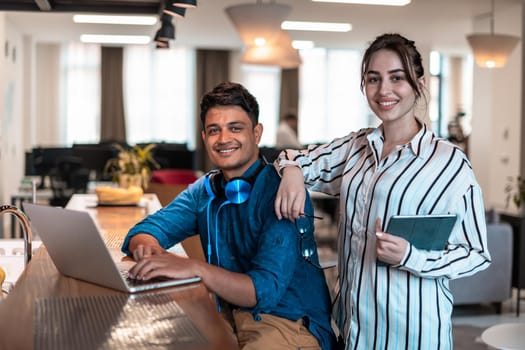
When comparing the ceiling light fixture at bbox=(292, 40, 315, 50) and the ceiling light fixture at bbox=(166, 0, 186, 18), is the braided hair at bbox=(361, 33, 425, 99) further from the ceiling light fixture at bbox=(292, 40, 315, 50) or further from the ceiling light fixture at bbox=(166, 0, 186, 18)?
the ceiling light fixture at bbox=(292, 40, 315, 50)

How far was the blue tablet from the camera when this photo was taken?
73.5 inches

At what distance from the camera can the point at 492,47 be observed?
29.7 feet

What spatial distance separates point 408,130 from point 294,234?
458 mm

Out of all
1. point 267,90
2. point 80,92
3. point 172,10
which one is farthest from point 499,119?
point 80,92

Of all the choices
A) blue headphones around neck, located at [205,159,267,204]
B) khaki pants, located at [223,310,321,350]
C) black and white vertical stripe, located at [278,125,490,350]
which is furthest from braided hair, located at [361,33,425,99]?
khaki pants, located at [223,310,321,350]

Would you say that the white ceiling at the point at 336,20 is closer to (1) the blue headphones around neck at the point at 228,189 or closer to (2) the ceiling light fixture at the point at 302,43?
(2) the ceiling light fixture at the point at 302,43

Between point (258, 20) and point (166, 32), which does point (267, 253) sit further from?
point (258, 20)

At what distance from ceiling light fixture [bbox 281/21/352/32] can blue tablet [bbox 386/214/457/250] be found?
9167 millimetres

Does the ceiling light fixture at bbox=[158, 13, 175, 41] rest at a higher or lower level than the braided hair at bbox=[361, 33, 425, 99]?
higher

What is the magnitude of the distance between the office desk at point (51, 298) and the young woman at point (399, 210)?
406 millimetres

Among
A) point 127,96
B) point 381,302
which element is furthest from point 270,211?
point 127,96

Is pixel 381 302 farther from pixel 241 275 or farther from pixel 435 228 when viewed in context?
pixel 241 275

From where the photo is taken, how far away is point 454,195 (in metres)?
2.00

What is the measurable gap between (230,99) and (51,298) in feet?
2.48
